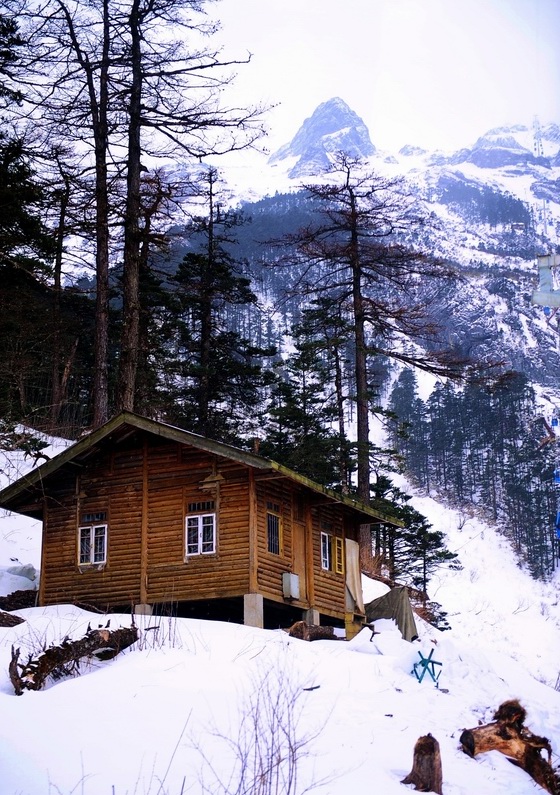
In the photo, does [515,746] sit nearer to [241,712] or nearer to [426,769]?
[426,769]

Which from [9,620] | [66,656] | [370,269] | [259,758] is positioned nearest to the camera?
[259,758]

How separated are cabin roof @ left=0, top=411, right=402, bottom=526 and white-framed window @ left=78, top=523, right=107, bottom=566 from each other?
1.56 meters

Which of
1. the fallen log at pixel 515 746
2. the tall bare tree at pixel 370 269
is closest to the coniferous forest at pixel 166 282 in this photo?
the tall bare tree at pixel 370 269

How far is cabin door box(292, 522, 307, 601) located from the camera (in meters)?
23.8

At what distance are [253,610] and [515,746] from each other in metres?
9.02

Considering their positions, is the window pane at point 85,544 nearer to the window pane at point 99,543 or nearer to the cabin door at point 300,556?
the window pane at point 99,543

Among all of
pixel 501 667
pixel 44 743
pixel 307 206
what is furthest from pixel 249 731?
pixel 307 206

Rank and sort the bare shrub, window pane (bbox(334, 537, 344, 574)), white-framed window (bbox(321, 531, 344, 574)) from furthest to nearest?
window pane (bbox(334, 537, 344, 574)) → white-framed window (bbox(321, 531, 344, 574)) → the bare shrub

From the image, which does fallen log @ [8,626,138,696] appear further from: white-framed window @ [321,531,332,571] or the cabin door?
white-framed window @ [321,531,332,571]

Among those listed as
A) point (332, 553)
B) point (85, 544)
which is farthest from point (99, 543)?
point (332, 553)

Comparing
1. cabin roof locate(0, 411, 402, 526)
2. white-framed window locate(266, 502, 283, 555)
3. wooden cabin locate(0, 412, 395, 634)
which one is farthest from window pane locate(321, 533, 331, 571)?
white-framed window locate(266, 502, 283, 555)

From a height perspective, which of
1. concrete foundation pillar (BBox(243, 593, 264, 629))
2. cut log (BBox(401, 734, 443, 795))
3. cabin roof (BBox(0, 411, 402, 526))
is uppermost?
cabin roof (BBox(0, 411, 402, 526))

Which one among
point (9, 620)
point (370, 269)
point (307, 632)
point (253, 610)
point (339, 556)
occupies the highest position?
point (370, 269)

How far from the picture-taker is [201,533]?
891 inches
